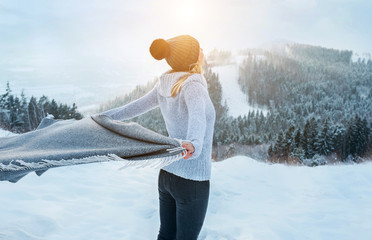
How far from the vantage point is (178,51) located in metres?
1.64

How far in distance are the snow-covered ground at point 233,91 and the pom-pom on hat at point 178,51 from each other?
95.0 metres

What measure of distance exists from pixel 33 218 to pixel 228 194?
3.62 meters

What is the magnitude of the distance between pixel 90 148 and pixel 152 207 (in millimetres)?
2961

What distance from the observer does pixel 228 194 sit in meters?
5.45

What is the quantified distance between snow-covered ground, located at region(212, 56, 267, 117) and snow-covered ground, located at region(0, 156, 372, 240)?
9021 centimetres

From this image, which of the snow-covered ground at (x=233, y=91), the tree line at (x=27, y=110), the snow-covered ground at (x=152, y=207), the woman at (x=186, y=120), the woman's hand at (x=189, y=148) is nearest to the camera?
the woman's hand at (x=189, y=148)

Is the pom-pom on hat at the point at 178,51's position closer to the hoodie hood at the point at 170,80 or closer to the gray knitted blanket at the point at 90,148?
the hoodie hood at the point at 170,80

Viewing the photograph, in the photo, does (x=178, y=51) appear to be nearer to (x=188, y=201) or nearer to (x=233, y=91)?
Answer: (x=188, y=201)

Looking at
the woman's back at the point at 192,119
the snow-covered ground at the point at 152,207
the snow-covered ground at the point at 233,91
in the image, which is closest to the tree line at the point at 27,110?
the snow-covered ground at the point at 152,207

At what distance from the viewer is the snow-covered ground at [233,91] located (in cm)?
9931

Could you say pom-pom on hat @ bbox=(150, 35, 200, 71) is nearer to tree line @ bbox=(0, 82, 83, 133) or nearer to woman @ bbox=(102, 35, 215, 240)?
woman @ bbox=(102, 35, 215, 240)

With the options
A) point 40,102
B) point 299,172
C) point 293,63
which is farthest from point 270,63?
point 299,172

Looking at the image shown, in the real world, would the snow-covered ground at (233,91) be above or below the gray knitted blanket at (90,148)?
below

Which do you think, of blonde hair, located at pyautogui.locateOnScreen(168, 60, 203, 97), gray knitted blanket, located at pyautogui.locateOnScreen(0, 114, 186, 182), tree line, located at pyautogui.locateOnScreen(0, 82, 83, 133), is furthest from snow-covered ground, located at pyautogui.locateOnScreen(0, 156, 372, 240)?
tree line, located at pyautogui.locateOnScreen(0, 82, 83, 133)
